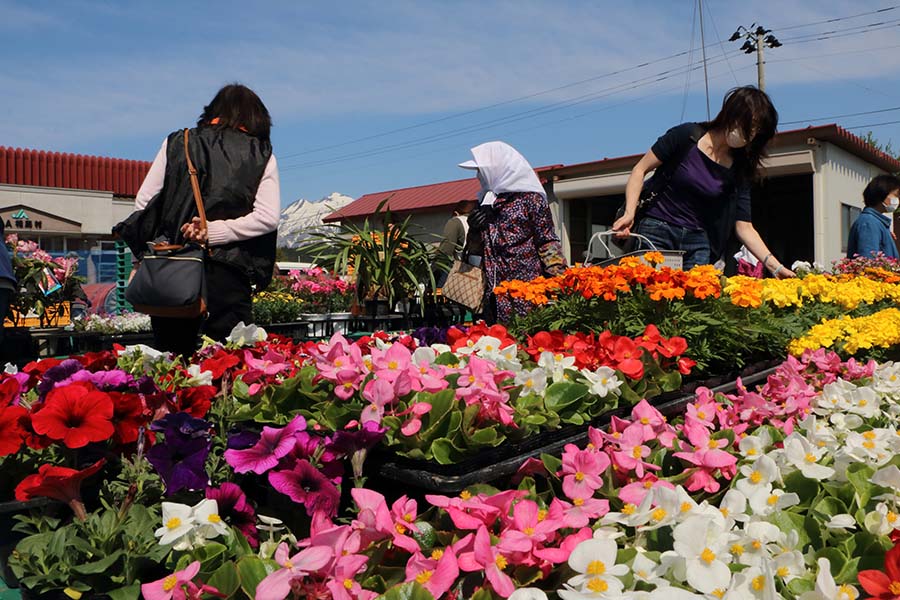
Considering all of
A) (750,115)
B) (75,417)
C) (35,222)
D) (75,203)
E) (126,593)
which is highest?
(75,203)

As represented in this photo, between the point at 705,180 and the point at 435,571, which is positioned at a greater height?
the point at 705,180

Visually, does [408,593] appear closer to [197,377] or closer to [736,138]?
[197,377]

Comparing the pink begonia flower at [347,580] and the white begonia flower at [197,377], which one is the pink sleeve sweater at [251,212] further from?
the pink begonia flower at [347,580]

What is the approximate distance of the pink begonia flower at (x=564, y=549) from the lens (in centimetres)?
102

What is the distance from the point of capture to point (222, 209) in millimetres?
2977

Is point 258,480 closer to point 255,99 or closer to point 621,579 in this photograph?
point 621,579

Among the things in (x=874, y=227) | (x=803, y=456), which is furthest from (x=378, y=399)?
(x=874, y=227)

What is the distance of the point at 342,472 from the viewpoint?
1302mm

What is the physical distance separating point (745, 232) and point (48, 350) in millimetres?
4660

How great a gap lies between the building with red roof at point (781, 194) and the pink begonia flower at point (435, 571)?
286 inches

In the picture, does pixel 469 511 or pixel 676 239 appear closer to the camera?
pixel 469 511

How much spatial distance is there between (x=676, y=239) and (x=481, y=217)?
1175mm

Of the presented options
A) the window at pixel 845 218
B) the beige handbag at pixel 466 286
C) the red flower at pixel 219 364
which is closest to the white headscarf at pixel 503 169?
the beige handbag at pixel 466 286

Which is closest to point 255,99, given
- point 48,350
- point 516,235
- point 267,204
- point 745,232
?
point 267,204
